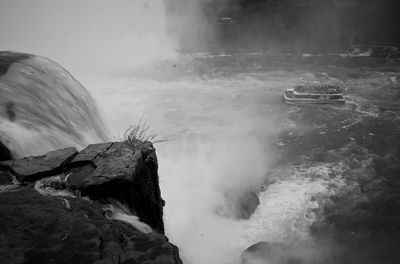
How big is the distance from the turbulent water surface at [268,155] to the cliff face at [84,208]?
4.39 meters

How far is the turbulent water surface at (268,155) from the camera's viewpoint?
39.2 feet

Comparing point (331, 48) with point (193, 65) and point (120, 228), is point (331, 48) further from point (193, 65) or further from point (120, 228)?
point (120, 228)

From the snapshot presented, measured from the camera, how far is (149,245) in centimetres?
388

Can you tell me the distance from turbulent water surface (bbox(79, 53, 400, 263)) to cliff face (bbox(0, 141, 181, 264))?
173 inches

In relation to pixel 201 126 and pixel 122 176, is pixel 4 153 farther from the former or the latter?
pixel 201 126

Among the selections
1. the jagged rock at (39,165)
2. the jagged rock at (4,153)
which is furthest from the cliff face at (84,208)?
the jagged rock at (4,153)

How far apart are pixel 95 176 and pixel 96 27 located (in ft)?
153

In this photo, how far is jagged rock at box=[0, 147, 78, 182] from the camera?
5.16m

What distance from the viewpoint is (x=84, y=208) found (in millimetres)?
4441

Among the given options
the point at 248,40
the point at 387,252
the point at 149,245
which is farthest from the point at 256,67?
the point at 149,245

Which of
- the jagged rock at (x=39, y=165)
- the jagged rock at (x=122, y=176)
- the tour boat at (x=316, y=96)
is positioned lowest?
the tour boat at (x=316, y=96)

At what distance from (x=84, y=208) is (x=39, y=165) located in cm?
160

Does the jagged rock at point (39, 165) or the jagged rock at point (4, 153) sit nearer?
the jagged rock at point (39, 165)

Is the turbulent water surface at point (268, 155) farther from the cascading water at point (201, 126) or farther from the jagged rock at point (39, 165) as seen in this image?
the jagged rock at point (39, 165)
